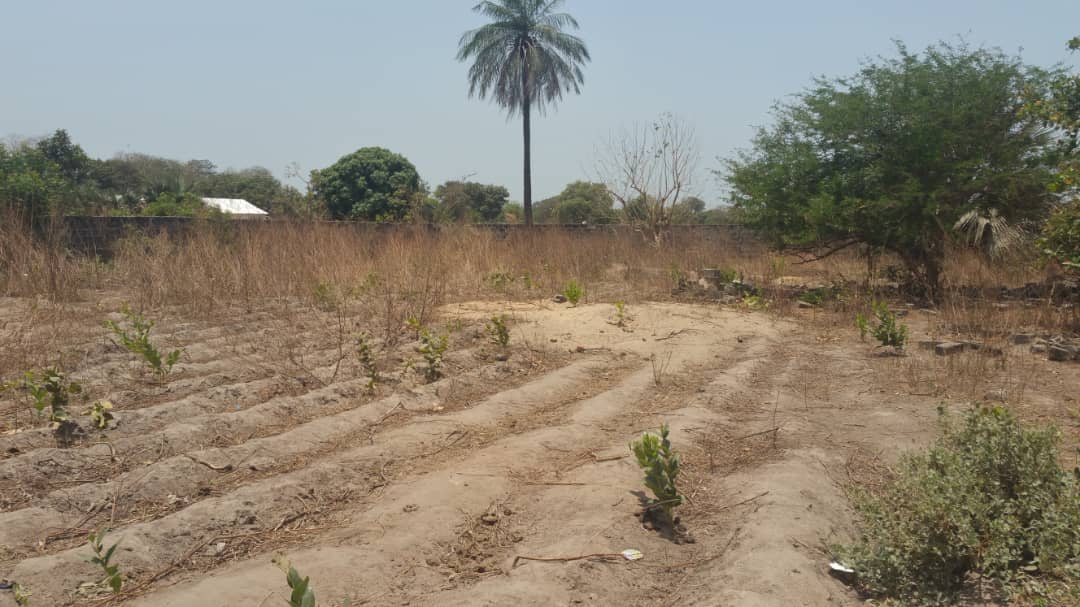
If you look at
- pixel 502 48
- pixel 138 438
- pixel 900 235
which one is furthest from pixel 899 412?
pixel 502 48

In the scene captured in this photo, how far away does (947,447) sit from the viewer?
10.9 ft

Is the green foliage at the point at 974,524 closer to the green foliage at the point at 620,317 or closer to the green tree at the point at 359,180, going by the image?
the green foliage at the point at 620,317

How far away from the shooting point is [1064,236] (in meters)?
6.27

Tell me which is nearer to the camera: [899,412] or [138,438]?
[138,438]

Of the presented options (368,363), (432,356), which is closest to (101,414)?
(368,363)

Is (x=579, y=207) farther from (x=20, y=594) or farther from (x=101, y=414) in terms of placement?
(x=20, y=594)

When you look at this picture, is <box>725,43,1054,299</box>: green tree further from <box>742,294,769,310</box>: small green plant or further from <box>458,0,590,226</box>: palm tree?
<box>458,0,590,226</box>: palm tree

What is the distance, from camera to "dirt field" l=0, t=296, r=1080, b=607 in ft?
9.00

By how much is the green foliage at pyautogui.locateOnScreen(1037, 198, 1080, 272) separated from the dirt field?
2.95ft

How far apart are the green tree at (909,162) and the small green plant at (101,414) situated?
29.7ft

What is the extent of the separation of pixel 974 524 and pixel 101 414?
4.10m

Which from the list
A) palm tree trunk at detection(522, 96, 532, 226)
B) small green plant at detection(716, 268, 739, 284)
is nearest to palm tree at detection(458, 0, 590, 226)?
palm tree trunk at detection(522, 96, 532, 226)

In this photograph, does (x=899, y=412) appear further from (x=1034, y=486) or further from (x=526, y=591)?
(x=526, y=591)

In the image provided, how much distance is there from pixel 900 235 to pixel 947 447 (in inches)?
312
